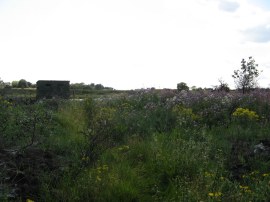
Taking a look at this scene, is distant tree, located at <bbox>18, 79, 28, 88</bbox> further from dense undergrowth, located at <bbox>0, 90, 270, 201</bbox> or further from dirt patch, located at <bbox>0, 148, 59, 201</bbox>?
dirt patch, located at <bbox>0, 148, 59, 201</bbox>

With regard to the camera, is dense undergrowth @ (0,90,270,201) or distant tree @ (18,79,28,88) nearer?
dense undergrowth @ (0,90,270,201)

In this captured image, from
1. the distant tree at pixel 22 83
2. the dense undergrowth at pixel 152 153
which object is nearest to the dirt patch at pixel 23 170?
the dense undergrowth at pixel 152 153

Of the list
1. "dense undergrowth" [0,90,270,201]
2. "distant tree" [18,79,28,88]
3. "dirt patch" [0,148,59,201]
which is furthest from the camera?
"distant tree" [18,79,28,88]

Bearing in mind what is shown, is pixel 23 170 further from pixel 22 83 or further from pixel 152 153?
pixel 22 83

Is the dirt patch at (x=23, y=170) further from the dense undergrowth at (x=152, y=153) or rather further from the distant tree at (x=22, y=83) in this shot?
the distant tree at (x=22, y=83)

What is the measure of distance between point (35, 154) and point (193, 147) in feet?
9.49

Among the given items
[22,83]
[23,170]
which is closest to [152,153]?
[23,170]

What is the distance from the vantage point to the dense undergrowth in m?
5.32

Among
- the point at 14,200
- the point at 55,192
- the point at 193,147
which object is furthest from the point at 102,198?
the point at 193,147

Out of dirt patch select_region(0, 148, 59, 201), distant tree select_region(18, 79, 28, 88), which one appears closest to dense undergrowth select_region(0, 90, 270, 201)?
dirt patch select_region(0, 148, 59, 201)

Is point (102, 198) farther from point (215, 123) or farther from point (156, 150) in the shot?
point (215, 123)

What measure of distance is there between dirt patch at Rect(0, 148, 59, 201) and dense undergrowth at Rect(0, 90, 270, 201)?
57mm

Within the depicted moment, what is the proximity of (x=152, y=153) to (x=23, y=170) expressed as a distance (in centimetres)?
246

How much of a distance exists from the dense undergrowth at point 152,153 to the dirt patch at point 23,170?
57 mm
